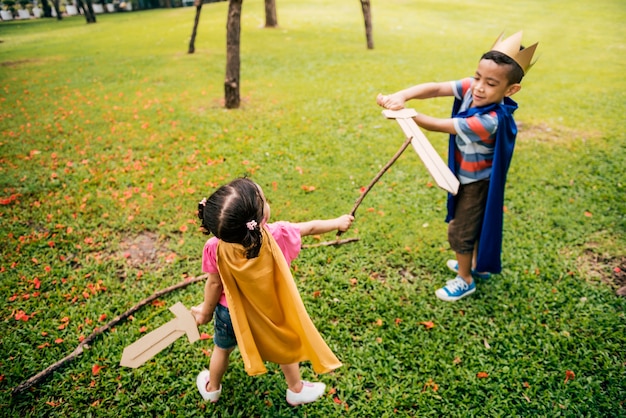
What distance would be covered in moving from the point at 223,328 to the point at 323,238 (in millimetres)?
1992

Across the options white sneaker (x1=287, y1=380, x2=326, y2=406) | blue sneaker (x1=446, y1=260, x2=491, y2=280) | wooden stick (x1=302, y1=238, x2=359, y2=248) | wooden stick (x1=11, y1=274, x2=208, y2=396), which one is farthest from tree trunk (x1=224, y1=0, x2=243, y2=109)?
white sneaker (x1=287, y1=380, x2=326, y2=406)

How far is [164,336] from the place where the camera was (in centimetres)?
218

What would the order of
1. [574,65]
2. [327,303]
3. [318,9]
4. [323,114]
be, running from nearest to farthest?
[327,303], [323,114], [574,65], [318,9]

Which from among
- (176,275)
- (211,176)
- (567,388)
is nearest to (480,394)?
(567,388)

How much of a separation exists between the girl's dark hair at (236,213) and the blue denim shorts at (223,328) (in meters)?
0.55

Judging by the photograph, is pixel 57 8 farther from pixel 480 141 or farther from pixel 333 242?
pixel 480 141

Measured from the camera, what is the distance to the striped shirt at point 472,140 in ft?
8.16

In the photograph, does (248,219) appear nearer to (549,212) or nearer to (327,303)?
(327,303)

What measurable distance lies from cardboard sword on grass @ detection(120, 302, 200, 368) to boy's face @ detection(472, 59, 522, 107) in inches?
89.1

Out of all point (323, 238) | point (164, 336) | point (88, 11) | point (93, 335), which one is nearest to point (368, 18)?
point (323, 238)

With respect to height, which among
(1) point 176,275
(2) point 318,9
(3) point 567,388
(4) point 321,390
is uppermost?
(2) point 318,9

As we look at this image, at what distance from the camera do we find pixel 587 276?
347 cm

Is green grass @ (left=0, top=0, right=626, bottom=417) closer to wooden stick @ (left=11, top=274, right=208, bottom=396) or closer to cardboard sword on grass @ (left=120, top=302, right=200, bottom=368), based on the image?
wooden stick @ (left=11, top=274, right=208, bottom=396)

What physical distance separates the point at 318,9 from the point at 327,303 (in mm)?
19547
